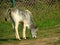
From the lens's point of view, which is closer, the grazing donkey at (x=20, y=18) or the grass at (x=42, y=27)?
the grass at (x=42, y=27)

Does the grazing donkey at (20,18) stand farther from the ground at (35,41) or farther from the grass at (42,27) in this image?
the ground at (35,41)

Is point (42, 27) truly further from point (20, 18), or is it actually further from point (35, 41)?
point (35, 41)

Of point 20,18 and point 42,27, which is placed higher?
point 20,18

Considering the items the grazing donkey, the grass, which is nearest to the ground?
the grass

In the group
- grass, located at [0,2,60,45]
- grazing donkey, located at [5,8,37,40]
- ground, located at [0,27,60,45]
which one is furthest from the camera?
grazing donkey, located at [5,8,37,40]

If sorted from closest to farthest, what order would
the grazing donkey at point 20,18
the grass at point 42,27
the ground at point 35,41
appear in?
the ground at point 35,41
the grass at point 42,27
the grazing donkey at point 20,18

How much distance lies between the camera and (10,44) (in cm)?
995

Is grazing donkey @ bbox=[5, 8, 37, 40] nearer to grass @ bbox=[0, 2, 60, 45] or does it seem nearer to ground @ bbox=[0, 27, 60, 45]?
grass @ bbox=[0, 2, 60, 45]

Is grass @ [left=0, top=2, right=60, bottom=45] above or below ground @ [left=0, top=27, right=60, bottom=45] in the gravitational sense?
below

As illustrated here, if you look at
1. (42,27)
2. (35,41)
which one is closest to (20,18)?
(35,41)

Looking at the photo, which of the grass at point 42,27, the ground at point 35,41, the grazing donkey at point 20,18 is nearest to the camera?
the ground at point 35,41

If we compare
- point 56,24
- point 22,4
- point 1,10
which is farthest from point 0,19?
point 56,24

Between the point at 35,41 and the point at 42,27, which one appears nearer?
the point at 35,41

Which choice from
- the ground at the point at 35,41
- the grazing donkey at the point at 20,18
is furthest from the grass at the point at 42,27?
the grazing donkey at the point at 20,18
